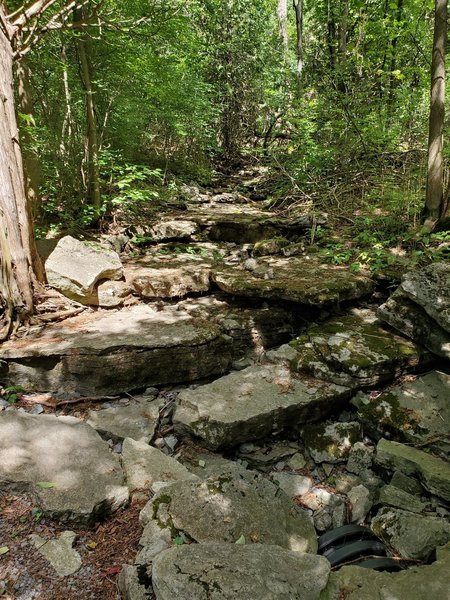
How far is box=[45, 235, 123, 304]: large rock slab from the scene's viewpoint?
16.3 ft

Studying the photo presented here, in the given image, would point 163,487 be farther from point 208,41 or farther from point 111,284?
point 208,41

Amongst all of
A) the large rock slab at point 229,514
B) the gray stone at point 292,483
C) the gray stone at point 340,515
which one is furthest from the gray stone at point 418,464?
the large rock slab at point 229,514

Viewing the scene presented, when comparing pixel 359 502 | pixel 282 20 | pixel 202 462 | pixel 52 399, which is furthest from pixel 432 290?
pixel 282 20

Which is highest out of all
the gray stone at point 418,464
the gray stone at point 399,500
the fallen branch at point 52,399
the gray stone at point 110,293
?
the gray stone at point 110,293

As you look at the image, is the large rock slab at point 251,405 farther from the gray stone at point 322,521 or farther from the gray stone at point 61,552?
the gray stone at point 61,552

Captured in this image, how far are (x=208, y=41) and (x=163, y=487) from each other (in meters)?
16.1

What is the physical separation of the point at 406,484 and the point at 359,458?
49 centimetres

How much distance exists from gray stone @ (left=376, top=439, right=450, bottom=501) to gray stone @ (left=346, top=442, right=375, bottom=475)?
210mm

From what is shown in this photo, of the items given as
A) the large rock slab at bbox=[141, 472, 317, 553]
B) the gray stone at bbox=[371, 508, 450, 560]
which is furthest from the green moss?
the large rock slab at bbox=[141, 472, 317, 553]

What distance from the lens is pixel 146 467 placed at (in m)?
2.77

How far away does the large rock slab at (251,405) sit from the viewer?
3.54m

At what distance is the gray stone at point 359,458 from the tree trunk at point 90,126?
576 cm

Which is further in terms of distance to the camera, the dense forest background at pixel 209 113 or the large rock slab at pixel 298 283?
the dense forest background at pixel 209 113

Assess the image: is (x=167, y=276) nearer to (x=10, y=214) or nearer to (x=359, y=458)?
(x=10, y=214)
